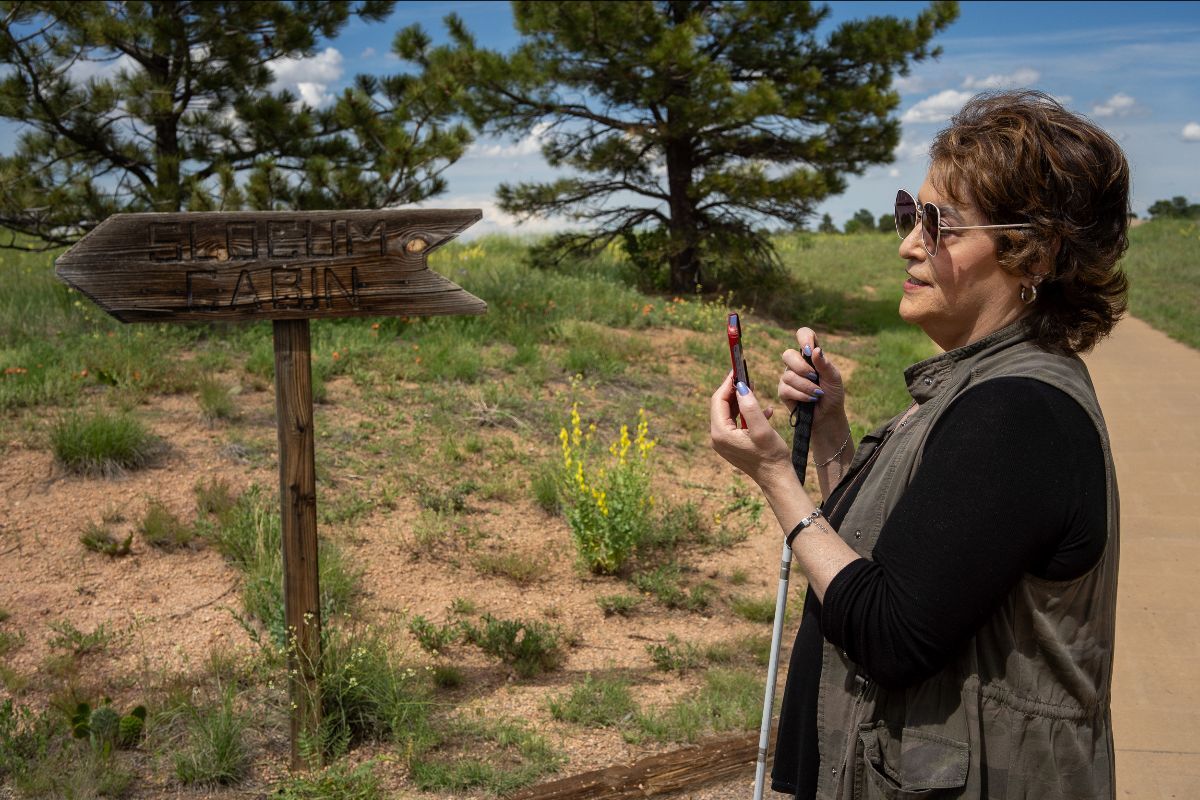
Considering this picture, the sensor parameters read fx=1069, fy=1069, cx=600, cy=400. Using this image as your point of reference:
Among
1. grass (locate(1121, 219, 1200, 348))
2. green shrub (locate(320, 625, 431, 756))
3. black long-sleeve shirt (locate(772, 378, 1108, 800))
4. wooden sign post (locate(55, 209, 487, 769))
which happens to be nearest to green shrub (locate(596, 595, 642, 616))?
green shrub (locate(320, 625, 431, 756))

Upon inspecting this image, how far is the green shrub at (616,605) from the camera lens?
534cm

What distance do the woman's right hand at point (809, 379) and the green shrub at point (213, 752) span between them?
Result: 2438 mm

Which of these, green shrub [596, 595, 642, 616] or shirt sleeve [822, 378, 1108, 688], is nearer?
shirt sleeve [822, 378, 1108, 688]

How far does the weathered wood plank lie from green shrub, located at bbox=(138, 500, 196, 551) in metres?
1.85

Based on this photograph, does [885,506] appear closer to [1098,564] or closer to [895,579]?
[895,579]

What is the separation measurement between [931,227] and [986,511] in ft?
1.85

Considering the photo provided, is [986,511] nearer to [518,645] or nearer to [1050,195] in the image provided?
[1050,195]

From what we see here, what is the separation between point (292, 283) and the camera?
362 cm

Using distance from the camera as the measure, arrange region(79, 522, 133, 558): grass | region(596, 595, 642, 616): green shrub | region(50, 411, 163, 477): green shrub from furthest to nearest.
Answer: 1. region(50, 411, 163, 477): green shrub
2. region(596, 595, 642, 616): green shrub
3. region(79, 522, 133, 558): grass

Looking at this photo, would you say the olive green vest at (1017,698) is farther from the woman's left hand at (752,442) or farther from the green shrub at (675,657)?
the green shrub at (675,657)

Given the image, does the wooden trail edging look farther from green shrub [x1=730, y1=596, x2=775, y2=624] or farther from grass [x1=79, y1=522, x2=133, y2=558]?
grass [x1=79, y1=522, x2=133, y2=558]

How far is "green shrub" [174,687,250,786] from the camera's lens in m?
3.63

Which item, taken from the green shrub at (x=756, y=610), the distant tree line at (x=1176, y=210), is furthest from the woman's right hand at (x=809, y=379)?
the distant tree line at (x=1176, y=210)

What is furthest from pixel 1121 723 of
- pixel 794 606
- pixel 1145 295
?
pixel 1145 295
